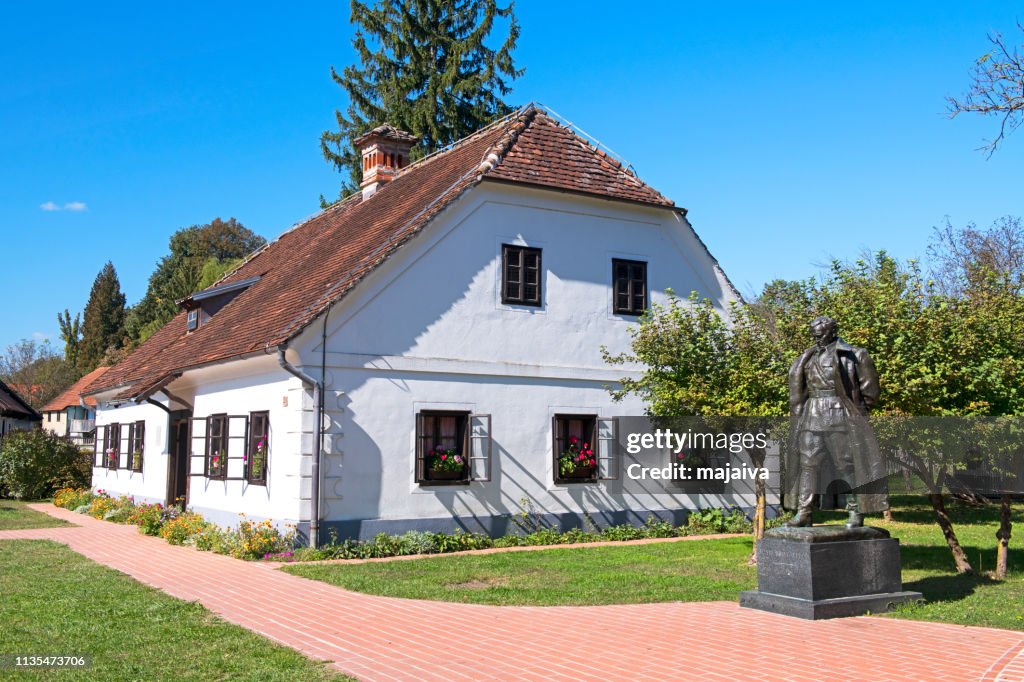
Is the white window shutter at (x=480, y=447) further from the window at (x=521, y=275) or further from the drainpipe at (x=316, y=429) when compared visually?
the drainpipe at (x=316, y=429)

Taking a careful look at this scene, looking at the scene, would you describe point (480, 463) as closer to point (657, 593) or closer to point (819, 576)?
point (657, 593)

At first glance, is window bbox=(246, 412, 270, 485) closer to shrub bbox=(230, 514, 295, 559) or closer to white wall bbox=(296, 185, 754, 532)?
shrub bbox=(230, 514, 295, 559)

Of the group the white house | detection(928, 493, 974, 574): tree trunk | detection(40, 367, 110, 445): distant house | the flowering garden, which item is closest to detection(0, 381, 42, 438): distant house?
detection(40, 367, 110, 445): distant house

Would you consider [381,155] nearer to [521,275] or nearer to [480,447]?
[521,275]

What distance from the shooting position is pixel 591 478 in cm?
1716

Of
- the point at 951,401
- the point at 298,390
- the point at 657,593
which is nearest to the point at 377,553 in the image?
the point at 298,390

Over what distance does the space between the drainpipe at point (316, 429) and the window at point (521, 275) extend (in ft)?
13.2

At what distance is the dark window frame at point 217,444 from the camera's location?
1709 centimetres

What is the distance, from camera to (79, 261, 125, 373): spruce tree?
223ft

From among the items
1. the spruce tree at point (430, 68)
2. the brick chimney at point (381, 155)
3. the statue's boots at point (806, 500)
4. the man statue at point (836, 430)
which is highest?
the spruce tree at point (430, 68)

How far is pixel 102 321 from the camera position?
68562mm

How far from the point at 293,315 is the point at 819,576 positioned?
32.2 ft

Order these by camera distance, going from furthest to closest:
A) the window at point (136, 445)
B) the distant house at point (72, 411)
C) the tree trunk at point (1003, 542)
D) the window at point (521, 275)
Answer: the distant house at point (72, 411) < the window at point (136, 445) < the window at point (521, 275) < the tree trunk at point (1003, 542)

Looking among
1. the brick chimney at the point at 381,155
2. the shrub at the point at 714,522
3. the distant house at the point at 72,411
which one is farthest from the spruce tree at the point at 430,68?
the distant house at the point at 72,411
